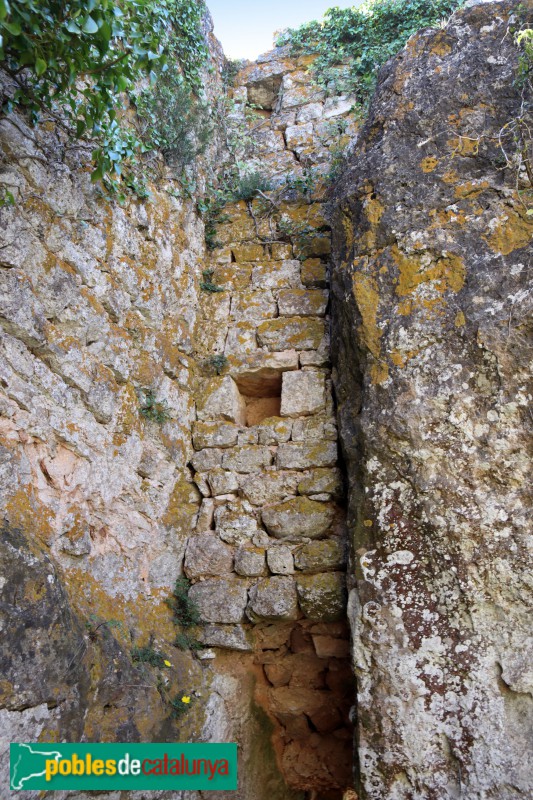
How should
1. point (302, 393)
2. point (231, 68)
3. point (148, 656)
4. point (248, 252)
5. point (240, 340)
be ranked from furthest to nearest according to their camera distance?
point (231, 68)
point (248, 252)
point (240, 340)
point (302, 393)
point (148, 656)

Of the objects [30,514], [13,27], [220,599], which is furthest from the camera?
[220,599]

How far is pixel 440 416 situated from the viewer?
2791mm

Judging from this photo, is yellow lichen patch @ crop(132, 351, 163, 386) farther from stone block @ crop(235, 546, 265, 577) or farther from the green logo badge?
the green logo badge

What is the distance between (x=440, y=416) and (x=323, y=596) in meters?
1.14

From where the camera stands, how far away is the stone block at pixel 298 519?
324 centimetres

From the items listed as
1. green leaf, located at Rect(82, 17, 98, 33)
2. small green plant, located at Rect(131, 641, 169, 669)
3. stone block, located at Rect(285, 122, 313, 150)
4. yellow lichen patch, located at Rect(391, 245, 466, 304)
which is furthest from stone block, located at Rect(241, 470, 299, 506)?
stone block, located at Rect(285, 122, 313, 150)

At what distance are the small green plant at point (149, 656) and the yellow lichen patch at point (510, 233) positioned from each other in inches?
104

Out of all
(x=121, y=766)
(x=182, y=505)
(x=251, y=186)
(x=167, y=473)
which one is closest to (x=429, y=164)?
(x=251, y=186)

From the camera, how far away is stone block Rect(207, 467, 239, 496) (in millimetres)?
3459

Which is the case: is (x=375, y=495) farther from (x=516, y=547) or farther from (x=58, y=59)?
(x=58, y=59)

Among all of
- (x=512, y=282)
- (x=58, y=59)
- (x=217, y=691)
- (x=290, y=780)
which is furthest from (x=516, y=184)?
(x=290, y=780)

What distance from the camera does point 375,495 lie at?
2.85 meters

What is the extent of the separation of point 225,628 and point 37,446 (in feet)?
4.81

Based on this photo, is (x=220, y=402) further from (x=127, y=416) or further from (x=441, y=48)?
(x=441, y=48)
